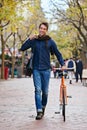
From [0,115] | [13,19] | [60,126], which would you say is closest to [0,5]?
[13,19]

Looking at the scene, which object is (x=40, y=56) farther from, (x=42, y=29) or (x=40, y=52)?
(x=42, y=29)

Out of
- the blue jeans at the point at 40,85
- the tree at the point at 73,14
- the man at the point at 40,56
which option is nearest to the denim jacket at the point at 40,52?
the man at the point at 40,56

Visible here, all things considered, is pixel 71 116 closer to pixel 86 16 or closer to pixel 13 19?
pixel 13 19

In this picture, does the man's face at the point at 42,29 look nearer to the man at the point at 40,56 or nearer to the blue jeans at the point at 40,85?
the man at the point at 40,56

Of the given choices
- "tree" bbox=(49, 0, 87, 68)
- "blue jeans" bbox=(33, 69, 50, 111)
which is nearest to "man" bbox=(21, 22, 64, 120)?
"blue jeans" bbox=(33, 69, 50, 111)

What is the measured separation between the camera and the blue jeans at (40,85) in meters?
11.7

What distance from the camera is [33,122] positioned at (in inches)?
440

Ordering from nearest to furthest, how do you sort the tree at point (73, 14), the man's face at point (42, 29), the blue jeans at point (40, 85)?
the blue jeans at point (40, 85)
the man's face at point (42, 29)
the tree at point (73, 14)

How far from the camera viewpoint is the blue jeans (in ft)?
38.3

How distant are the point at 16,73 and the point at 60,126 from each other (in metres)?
52.7

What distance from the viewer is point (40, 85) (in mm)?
11734

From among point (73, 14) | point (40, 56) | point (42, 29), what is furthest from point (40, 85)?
point (73, 14)

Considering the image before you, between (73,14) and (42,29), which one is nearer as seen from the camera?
(42,29)

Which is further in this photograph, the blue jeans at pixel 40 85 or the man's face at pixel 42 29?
the man's face at pixel 42 29
